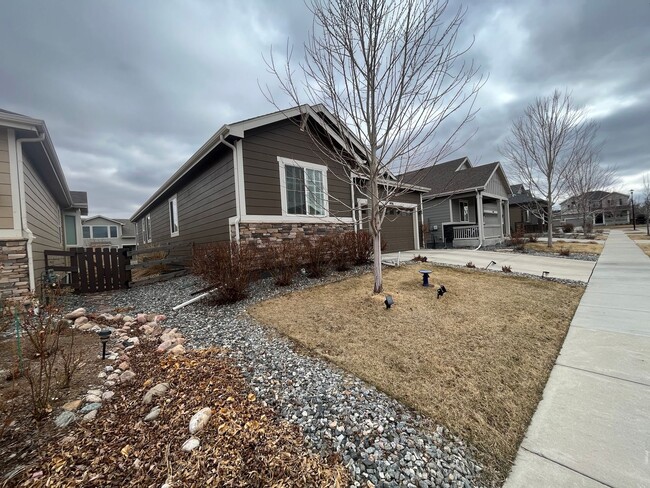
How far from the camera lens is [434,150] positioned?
188 inches

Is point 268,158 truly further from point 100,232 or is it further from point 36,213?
point 100,232

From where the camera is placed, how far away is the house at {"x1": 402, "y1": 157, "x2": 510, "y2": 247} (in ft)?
53.3

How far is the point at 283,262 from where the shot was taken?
21.7ft

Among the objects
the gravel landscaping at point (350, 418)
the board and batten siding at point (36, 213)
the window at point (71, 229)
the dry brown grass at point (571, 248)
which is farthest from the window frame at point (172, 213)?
the dry brown grass at point (571, 248)

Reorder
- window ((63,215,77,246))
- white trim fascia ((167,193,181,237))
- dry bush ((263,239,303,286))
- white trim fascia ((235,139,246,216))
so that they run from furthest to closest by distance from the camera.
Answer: window ((63,215,77,246)) → white trim fascia ((167,193,181,237)) → white trim fascia ((235,139,246,216)) → dry bush ((263,239,303,286))

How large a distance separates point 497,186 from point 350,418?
846 inches

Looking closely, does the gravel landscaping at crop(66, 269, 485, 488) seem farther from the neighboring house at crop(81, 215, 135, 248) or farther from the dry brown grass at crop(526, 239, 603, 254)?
the neighboring house at crop(81, 215, 135, 248)

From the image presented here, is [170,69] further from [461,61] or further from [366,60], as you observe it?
[461,61]

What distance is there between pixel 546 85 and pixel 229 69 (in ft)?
45.8

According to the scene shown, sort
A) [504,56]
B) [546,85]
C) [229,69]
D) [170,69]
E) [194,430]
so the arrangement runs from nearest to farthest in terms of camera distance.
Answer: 1. [194,430]
2. [504,56]
3. [229,69]
4. [170,69]
5. [546,85]

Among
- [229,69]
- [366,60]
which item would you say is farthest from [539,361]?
[229,69]

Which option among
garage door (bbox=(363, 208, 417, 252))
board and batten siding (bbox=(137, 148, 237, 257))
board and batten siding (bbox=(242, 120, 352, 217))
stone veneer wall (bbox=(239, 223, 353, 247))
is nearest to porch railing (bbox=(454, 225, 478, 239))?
garage door (bbox=(363, 208, 417, 252))

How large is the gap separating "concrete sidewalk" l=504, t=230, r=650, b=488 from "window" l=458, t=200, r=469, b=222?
15.1 m

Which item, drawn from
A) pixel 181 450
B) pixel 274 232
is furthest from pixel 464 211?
pixel 181 450
